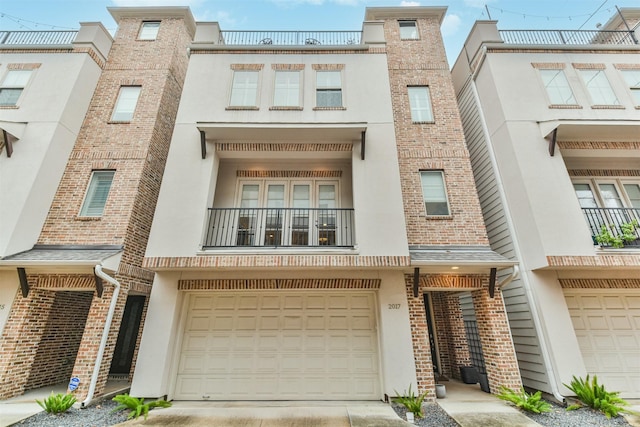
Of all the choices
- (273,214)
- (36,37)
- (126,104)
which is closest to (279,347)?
(273,214)

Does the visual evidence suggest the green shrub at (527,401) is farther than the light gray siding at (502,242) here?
No

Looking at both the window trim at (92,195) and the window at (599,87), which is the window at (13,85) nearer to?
the window trim at (92,195)

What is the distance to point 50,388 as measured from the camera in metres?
6.64

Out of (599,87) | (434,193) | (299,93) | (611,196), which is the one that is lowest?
(434,193)

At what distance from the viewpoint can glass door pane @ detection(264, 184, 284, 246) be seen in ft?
23.6

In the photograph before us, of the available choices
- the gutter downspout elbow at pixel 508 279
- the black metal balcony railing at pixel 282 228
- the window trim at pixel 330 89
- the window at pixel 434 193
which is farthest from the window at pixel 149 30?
the gutter downspout elbow at pixel 508 279

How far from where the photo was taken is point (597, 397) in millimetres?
5414

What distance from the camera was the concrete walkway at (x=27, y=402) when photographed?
4.91 meters

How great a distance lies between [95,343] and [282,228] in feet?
15.6

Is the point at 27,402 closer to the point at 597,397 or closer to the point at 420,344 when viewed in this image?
A: the point at 420,344

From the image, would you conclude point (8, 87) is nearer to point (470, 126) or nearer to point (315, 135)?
point (315, 135)

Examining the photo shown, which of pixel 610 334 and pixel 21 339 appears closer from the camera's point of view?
pixel 21 339

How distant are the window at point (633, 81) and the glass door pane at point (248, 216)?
36.6 ft

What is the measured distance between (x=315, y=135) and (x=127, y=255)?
555 cm
